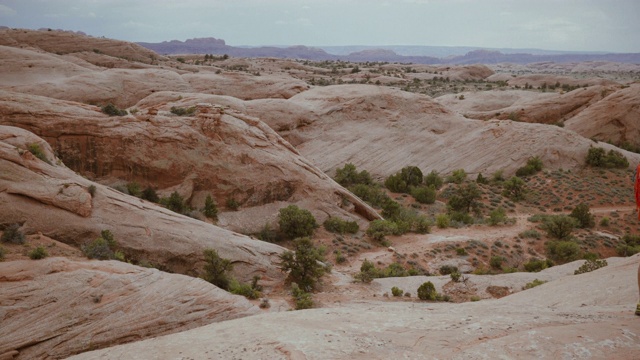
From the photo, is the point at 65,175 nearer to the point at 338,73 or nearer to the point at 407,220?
the point at 407,220

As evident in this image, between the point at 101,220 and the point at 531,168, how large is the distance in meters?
28.8

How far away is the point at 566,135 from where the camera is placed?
34.5 m

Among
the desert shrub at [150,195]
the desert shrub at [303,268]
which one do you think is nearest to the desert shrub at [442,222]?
the desert shrub at [303,268]

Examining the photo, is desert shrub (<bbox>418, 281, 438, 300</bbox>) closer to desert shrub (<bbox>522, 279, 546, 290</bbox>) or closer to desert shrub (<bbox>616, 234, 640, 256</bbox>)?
desert shrub (<bbox>522, 279, 546, 290</bbox>)

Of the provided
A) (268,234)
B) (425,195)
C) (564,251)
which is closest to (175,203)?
(268,234)

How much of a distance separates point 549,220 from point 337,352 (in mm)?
20793

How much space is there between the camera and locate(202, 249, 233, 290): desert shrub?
14023 mm

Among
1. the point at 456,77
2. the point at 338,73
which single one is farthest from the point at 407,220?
the point at 456,77

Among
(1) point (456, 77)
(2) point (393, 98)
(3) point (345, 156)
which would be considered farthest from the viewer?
(1) point (456, 77)

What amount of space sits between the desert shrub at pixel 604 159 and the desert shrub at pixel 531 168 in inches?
159

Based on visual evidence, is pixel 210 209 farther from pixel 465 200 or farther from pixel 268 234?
pixel 465 200

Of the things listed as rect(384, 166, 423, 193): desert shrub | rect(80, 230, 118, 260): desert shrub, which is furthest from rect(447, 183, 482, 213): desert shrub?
rect(80, 230, 118, 260): desert shrub

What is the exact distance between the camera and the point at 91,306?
31.2 feet

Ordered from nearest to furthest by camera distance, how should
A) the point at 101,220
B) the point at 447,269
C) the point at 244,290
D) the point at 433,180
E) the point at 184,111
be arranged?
the point at 244,290, the point at 101,220, the point at 447,269, the point at 184,111, the point at 433,180
